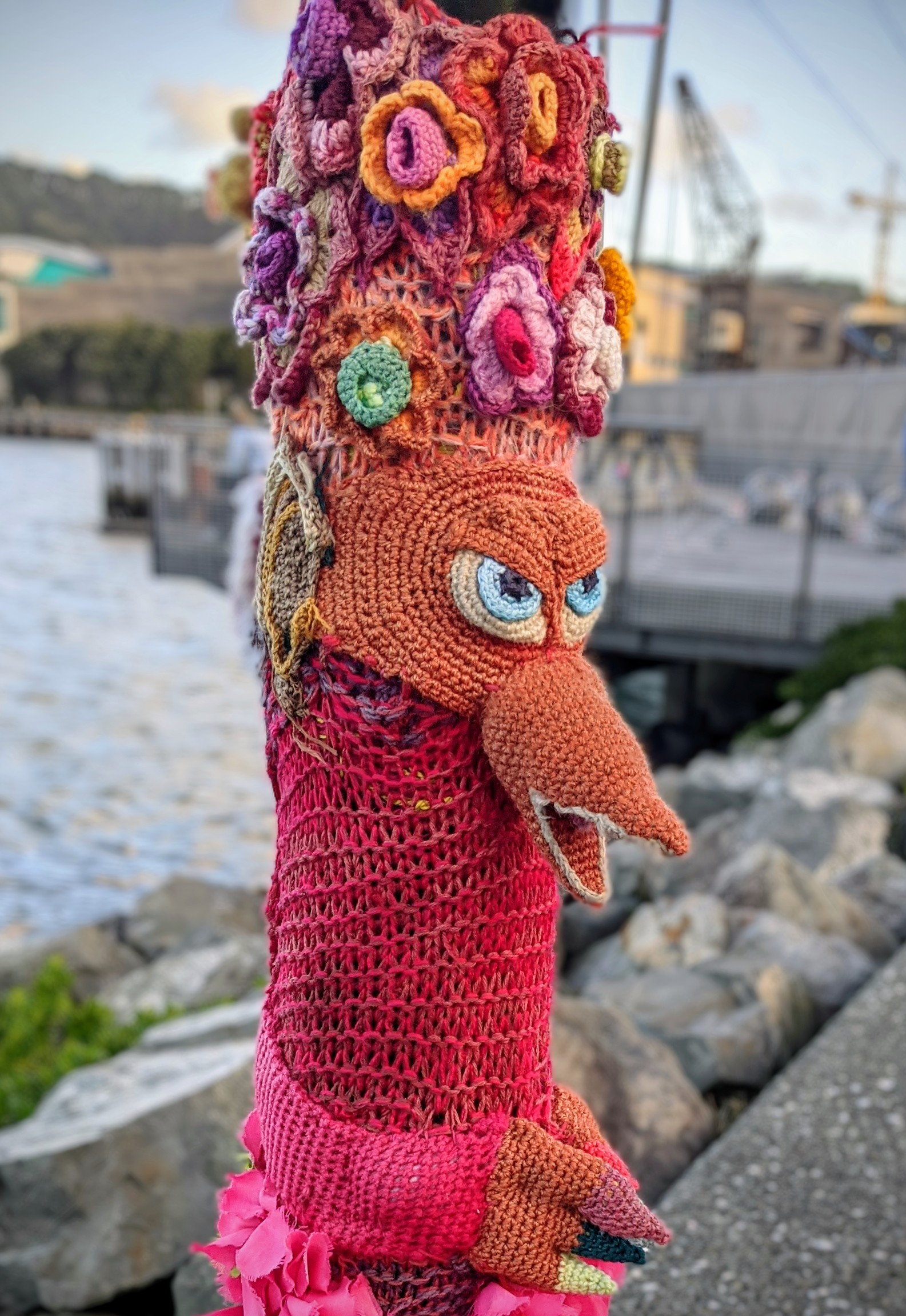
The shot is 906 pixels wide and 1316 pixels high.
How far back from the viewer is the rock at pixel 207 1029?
3.39 m

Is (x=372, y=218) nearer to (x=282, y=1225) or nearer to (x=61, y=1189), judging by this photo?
(x=282, y=1225)

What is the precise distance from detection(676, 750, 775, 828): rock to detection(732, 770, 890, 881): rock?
1.72 ft

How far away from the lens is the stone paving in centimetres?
653

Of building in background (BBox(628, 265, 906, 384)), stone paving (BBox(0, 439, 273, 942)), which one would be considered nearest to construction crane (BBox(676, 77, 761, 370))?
building in background (BBox(628, 265, 906, 384))

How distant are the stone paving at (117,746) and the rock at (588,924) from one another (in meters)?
2.18

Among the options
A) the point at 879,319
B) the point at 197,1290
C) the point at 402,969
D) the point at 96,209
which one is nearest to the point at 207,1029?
the point at 197,1290

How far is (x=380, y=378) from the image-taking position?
3.67 ft

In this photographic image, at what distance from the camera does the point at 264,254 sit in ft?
3.99

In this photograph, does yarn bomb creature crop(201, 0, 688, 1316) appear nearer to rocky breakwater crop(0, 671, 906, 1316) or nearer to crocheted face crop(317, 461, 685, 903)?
crocheted face crop(317, 461, 685, 903)

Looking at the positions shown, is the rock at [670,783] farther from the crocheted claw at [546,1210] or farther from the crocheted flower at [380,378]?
the crocheted flower at [380,378]

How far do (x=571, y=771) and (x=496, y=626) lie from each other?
0.16 metres

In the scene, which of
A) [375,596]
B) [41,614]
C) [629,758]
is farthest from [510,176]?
[41,614]

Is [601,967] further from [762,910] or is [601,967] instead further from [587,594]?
[587,594]

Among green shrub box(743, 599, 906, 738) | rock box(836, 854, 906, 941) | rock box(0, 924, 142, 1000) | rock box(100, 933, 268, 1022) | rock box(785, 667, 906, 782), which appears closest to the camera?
rock box(100, 933, 268, 1022)
